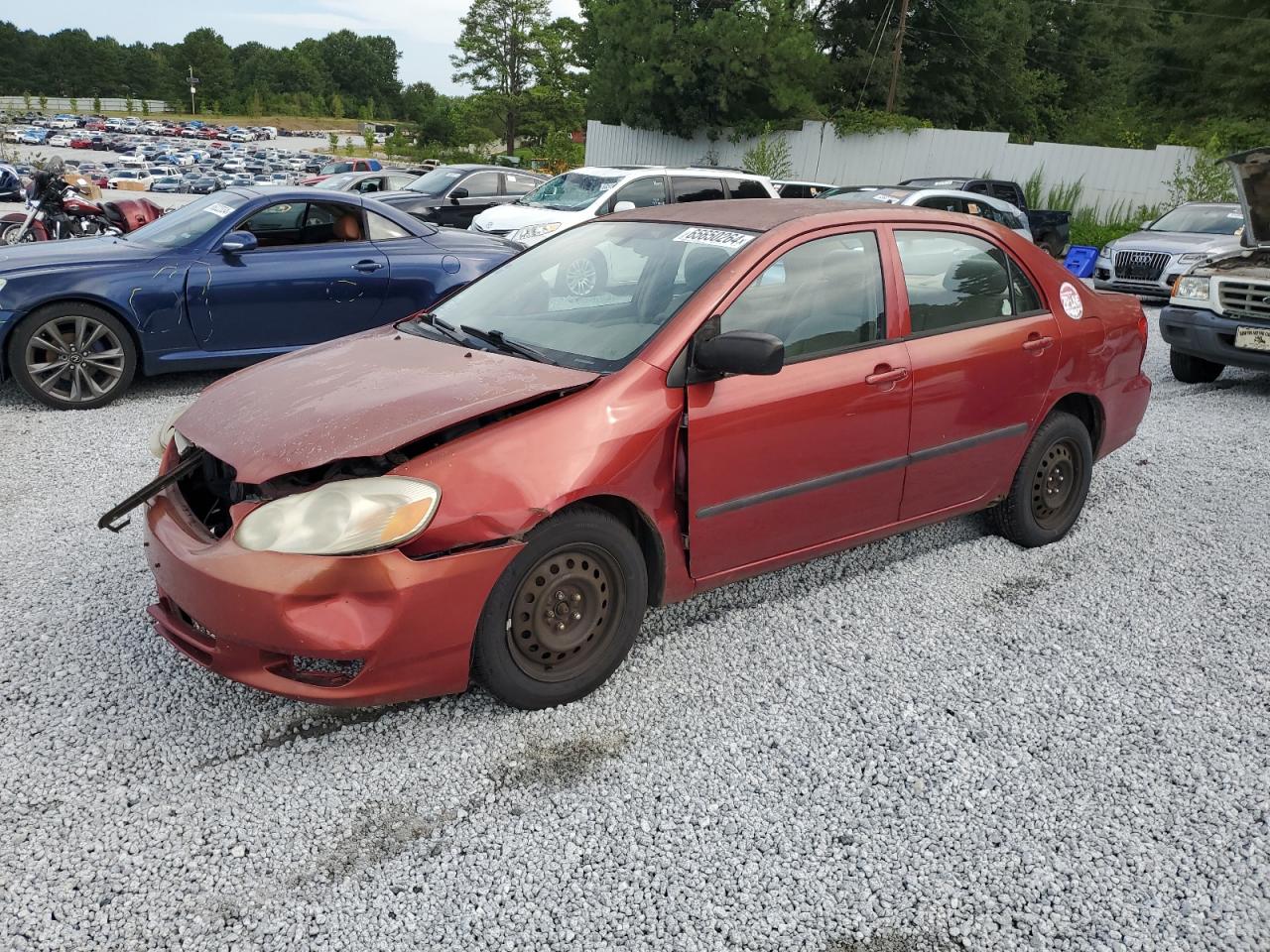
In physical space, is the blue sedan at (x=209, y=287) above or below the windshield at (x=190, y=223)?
below

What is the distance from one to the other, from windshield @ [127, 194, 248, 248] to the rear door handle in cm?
517

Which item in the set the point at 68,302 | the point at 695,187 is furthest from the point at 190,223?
the point at 695,187

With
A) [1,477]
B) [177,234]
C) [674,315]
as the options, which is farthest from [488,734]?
[177,234]

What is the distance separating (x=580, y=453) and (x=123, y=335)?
4843mm

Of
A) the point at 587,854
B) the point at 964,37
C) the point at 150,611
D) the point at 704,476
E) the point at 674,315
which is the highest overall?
the point at 964,37

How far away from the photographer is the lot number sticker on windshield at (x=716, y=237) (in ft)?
11.6

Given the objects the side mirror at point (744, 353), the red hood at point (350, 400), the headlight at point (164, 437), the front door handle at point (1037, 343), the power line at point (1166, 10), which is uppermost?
the power line at point (1166, 10)

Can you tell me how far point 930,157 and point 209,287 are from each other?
25554 mm

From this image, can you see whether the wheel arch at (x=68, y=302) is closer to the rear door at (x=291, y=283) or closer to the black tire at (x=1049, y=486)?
the rear door at (x=291, y=283)

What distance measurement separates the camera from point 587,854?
8.25 ft

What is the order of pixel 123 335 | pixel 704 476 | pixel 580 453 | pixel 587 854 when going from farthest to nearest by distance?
pixel 123 335 < pixel 704 476 < pixel 580 453 < pixel 587 854

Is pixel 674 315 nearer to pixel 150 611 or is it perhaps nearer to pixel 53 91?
pixel 150 611

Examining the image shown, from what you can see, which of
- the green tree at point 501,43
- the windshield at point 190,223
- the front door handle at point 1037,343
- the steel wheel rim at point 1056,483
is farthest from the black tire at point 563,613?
the green tree at point 501,43

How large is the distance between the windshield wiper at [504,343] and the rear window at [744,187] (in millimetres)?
9990
